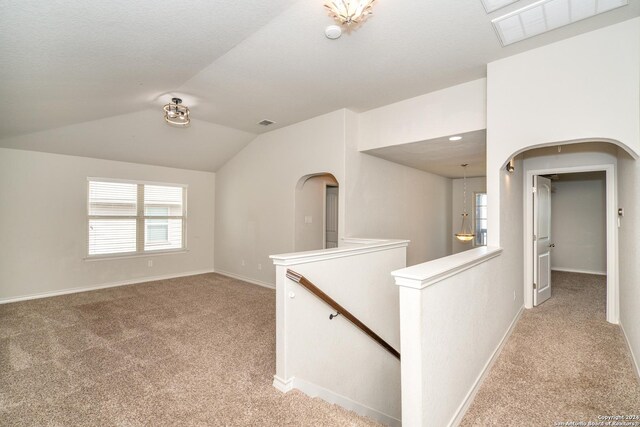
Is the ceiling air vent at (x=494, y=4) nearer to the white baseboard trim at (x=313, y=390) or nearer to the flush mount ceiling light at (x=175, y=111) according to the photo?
the white baseboard trim at (x=313, y=390)

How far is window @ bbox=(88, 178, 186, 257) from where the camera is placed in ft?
18.6

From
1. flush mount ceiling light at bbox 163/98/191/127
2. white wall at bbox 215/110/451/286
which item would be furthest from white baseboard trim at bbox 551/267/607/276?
flush mount ceiling light at bbox 163/98/191/127

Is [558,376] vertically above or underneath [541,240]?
underneath

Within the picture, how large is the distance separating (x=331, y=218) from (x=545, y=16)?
5358 mm

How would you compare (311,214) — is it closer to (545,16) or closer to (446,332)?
(446,332)

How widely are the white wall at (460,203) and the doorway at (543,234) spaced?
10.6ft

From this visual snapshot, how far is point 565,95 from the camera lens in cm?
295

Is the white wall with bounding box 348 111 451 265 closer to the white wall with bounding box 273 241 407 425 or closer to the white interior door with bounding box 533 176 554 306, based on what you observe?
the white wall with bounding box 273 241 407 425

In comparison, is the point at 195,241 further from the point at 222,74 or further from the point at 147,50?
the point at 147,50

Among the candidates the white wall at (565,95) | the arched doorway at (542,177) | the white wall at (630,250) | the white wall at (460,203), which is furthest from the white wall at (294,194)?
the white wall at (630,250)

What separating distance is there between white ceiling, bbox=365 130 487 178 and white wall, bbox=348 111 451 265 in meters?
0.28

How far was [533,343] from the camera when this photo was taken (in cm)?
326

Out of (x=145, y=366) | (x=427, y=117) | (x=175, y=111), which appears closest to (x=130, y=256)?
(x=175, y=111)

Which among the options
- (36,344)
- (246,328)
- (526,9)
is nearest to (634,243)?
(526,9)
